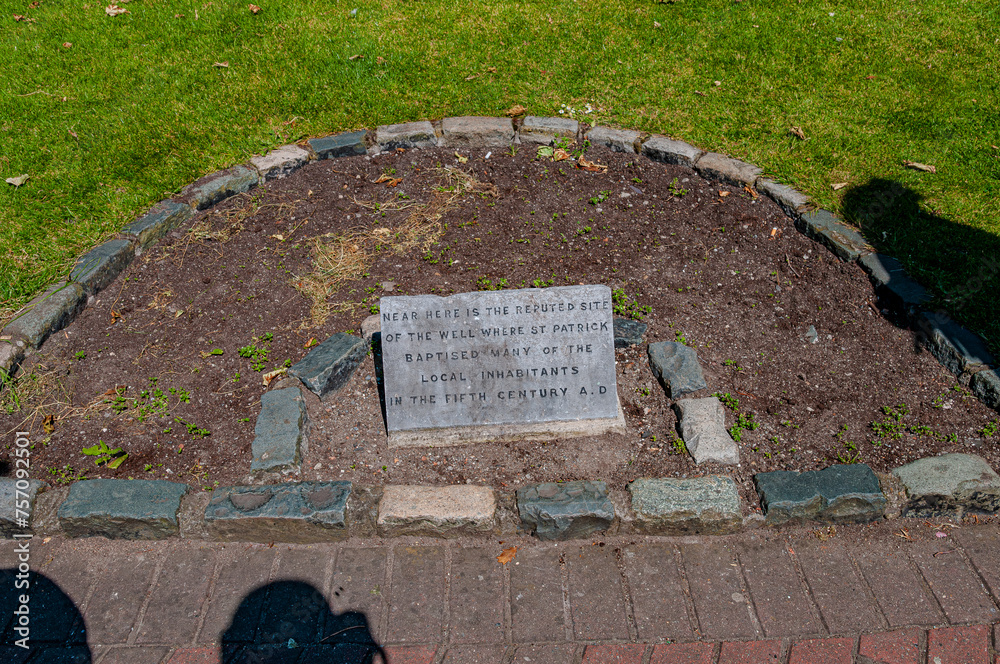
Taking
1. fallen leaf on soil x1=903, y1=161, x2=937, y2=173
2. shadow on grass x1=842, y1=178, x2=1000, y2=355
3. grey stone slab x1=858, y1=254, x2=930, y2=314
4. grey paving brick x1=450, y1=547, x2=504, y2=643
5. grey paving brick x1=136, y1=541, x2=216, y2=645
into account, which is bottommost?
grey paving brick x1=136, y1=541, x2=216, y2=645

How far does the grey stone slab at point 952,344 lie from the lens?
3816mm

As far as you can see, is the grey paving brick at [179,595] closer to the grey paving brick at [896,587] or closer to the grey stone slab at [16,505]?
the grey stone slab at [16,505]

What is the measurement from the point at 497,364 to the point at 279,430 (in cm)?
115

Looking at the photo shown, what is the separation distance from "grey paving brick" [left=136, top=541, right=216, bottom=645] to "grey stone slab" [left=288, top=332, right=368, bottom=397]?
3.15ft

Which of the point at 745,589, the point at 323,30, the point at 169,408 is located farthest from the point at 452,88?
the point at 745,589

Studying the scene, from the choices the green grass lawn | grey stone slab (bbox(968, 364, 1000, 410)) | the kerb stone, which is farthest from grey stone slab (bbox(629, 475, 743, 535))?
the green grass lawn

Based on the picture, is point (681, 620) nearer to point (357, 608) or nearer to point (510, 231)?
point (357, 608)

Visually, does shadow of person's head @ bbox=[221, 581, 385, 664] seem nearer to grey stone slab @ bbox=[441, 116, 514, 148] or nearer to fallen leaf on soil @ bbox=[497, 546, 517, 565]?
fallen leaf on soil @ bbox=[497, 546, 517, 565]

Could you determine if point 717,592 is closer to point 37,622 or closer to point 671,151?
point 37,622

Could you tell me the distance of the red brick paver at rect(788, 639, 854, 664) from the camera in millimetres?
2770

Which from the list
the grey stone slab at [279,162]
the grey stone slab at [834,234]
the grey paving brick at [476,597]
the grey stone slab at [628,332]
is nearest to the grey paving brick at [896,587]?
the grey stone slab at [628,332]

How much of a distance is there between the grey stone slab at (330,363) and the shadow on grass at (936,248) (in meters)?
3.37

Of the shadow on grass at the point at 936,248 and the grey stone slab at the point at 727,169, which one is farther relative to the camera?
the grey stone slab at the point at 727,169

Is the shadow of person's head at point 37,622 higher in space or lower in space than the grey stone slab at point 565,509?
lower
